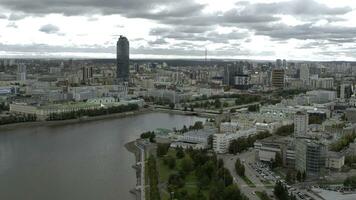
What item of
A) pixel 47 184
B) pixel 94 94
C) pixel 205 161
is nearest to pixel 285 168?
pixel 205 161

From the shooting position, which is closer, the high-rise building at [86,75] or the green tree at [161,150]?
the green tree at [161,150]

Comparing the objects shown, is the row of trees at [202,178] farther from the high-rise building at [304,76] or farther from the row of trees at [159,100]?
the high-rise building at [304,76]

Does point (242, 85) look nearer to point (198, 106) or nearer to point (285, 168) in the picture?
point (198, 106)

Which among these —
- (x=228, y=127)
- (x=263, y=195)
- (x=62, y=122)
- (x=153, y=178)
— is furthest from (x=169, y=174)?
(x=62, y=122)

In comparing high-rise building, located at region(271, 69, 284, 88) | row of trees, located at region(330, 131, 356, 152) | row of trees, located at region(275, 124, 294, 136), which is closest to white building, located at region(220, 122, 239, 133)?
row of trees, located at region(275, 124, 294, 136)

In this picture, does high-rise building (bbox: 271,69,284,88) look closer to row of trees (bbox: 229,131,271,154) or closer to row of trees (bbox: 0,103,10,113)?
row of trees (bbox: 0,103,10,113)

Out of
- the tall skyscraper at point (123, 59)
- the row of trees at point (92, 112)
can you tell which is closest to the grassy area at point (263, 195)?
the row of trees at point (92, 112)
